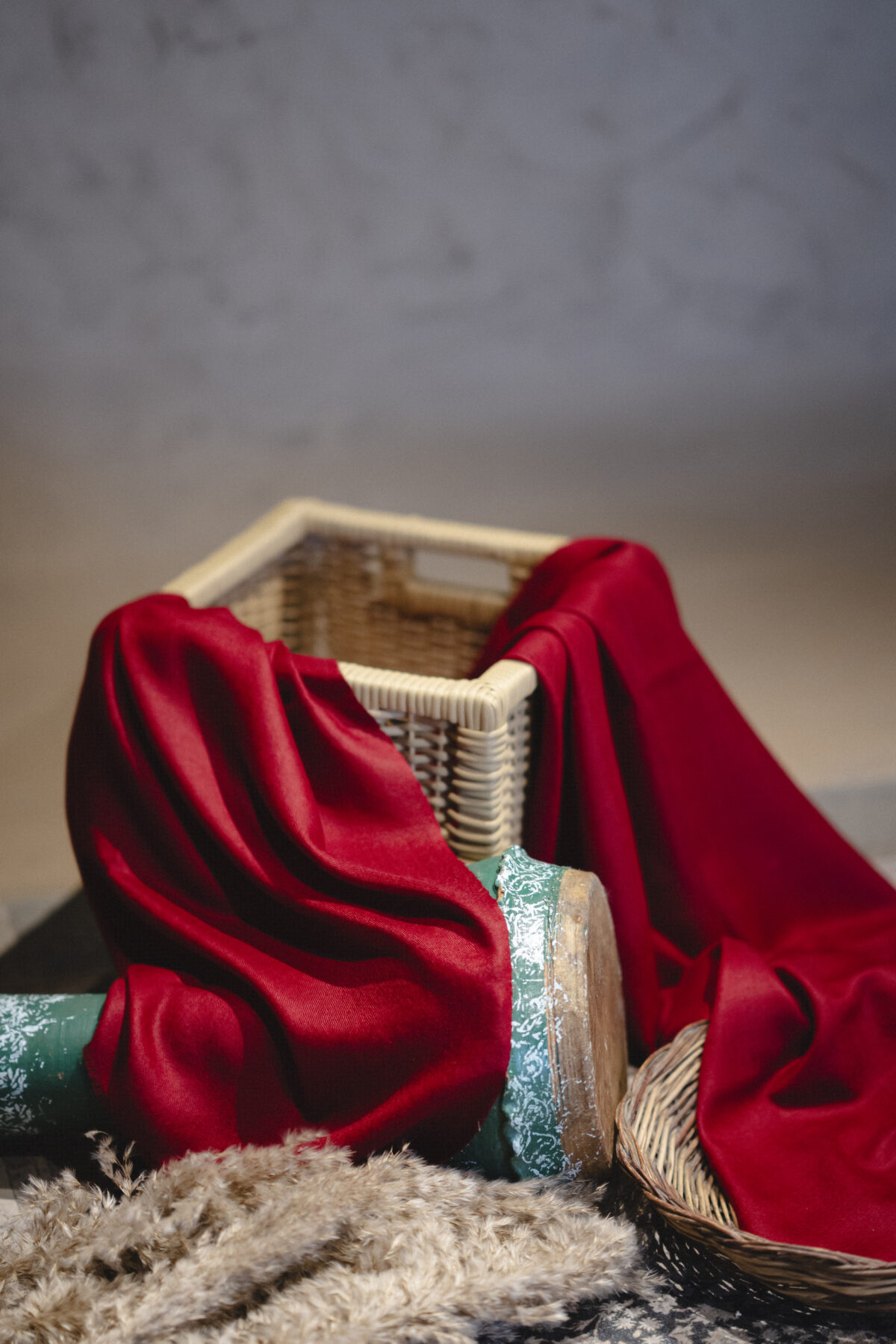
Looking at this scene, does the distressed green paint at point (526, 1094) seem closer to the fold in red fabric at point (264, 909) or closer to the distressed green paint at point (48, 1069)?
the fold in red fabric at point (264, 909)

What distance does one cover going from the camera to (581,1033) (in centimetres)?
109

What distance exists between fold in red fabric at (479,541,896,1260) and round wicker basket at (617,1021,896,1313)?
0.02m

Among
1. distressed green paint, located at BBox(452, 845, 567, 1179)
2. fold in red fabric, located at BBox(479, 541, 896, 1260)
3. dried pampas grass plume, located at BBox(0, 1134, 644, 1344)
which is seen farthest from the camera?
fold in red fabric, located at BBox(479, 541, 896, 1260)

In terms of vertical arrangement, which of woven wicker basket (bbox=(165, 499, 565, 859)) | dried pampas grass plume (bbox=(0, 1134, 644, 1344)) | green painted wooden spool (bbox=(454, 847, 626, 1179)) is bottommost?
dried pampas grass plume (bbox=(0, 1134, 644, 1344))

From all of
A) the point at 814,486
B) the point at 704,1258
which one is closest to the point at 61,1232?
the point at 704,1258

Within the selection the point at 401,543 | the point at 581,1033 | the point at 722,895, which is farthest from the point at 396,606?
the point at 581,1033

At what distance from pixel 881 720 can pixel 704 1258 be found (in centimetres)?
123

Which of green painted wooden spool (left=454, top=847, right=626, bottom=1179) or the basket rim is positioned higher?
the basket rim

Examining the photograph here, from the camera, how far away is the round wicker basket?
3.18 ft

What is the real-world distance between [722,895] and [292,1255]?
2.39ft

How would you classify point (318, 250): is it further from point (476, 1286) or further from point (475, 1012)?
point (476, 1286)

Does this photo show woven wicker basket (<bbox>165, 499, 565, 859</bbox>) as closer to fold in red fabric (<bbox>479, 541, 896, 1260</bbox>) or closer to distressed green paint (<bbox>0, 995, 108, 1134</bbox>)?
fold in red fabric (<bbox>479, 541, 896, 1260</bbox>)

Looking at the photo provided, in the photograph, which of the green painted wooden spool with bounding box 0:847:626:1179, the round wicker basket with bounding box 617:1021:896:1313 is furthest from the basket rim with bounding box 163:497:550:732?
the round wicker basket with bounding box 617:1021:896:1313

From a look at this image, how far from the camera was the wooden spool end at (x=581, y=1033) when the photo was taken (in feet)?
3.56
